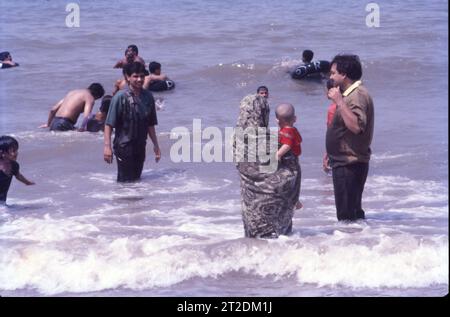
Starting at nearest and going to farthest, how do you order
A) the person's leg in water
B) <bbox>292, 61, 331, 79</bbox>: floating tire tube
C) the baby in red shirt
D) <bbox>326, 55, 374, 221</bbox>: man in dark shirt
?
the baby in red shirt → <bbox>326, 55, 374, 221</bbox>: man in dark shirt → the person's leg in water → <bbox>292, 61, 331, 79</bbox>: floating tire tube

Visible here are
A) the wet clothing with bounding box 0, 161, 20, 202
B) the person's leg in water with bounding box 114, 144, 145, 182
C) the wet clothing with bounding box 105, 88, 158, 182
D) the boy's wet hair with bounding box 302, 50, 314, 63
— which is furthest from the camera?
the boy's wet hair with bounding box 302, 50, 314, 63

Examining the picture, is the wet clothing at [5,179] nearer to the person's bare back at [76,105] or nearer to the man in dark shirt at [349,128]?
the man in dark shirt at [349,128]

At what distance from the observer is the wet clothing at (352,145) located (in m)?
6.59

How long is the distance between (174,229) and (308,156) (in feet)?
10.6

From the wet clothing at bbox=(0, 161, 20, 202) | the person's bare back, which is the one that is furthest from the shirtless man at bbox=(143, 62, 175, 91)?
the wet clothing at bbox=(0, 161, 20, 202)

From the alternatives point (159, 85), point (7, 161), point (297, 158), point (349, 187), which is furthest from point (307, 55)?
point (297, 158)

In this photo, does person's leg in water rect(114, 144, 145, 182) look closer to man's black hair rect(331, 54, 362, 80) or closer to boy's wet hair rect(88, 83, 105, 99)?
man's black hair rect(331, 54, 362, 80)

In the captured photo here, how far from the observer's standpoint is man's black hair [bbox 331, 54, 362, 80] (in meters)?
6.61

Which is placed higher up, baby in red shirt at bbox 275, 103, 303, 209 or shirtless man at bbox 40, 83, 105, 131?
baby in red shirt at bbox 275, 103, 303, 209

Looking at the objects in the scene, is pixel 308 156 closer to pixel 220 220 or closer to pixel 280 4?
pixel 220 220

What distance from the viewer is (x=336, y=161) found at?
6.75m

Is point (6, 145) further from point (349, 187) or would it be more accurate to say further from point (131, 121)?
point (349, 187)

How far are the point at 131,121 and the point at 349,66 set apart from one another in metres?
2.74

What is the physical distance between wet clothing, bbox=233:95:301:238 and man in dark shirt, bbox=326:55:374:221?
45cm
